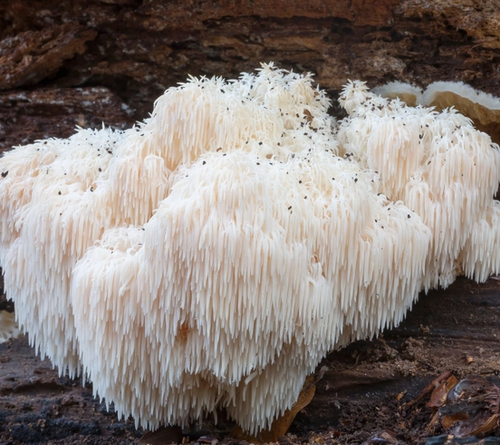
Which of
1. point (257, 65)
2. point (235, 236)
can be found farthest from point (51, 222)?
point (257, 65)

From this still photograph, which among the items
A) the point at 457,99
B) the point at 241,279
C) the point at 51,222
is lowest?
the point at 241,279

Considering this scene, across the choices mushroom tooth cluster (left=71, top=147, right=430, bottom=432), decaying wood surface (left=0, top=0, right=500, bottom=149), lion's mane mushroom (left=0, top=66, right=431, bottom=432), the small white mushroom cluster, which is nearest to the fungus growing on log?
decaying wood surface (left=0, top=0, right=500, bottom=149)

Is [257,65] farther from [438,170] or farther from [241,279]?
[241,279]

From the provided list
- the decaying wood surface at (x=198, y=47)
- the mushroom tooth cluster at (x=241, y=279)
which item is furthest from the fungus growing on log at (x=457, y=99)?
the mushroom tooth cluster at (x=241, y=279)

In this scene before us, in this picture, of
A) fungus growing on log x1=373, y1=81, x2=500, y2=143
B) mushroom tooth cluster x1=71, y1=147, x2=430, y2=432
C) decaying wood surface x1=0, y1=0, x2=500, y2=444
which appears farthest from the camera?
fungus growing on log x1=373, y1=81, x2=500, y2=143

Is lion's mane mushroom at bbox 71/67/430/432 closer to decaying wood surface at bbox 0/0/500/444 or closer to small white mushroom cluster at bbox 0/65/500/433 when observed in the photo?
small white mushroom cluster at bbox 0/65/500/433

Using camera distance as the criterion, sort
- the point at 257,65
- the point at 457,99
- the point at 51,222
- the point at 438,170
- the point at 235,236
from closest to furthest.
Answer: the point at 235,236 → the point at 51,222 → the point at 438,170 → the point at 457,99 → the point at 257,65
